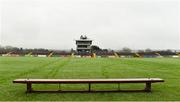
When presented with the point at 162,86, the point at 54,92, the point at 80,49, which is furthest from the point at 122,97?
the point at 80,49

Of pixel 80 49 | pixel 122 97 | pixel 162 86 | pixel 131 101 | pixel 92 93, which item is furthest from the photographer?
pixel 80 49

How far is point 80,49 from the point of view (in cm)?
10994

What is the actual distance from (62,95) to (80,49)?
9917 centimetres

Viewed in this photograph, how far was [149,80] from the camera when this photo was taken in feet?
37.0

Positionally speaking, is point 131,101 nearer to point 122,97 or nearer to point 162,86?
point 122,97

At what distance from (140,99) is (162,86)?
3.02m

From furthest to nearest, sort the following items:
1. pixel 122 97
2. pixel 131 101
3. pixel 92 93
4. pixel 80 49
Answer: pixel 80 49
pixel 92 93
pixel 122 97
pixel 131 101

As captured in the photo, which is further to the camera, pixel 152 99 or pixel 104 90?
pixel 104 90

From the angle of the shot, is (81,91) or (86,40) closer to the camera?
(81,91)

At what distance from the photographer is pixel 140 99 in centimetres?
1017

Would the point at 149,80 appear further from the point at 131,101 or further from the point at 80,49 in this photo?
the point at 80,49

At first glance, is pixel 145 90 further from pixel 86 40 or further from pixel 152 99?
pixel 86 40

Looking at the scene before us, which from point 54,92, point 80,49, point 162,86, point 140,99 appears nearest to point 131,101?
point 140,99

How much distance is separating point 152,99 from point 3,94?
4.40m
